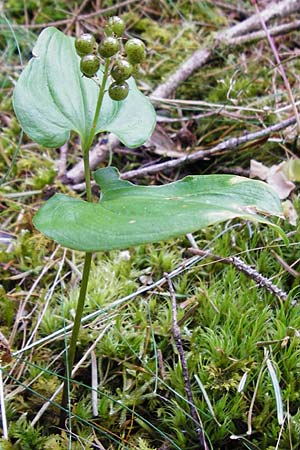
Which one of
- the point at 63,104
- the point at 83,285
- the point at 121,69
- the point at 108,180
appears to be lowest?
the point at 83,285

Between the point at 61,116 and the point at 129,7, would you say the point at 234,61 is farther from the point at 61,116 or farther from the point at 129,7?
the point at 61,116

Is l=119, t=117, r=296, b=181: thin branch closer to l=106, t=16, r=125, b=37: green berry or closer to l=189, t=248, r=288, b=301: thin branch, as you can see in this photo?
l=189, t=248, r=288, b=301: thin branch

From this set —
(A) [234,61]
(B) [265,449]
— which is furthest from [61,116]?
(A) [234,61]

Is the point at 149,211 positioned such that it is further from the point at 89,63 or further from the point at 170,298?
the point at 170,298

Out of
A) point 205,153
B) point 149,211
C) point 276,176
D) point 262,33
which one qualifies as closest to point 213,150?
point 205,153

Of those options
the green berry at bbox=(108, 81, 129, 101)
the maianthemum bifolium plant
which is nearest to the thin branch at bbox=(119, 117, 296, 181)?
the maianthemum bifolium plant
